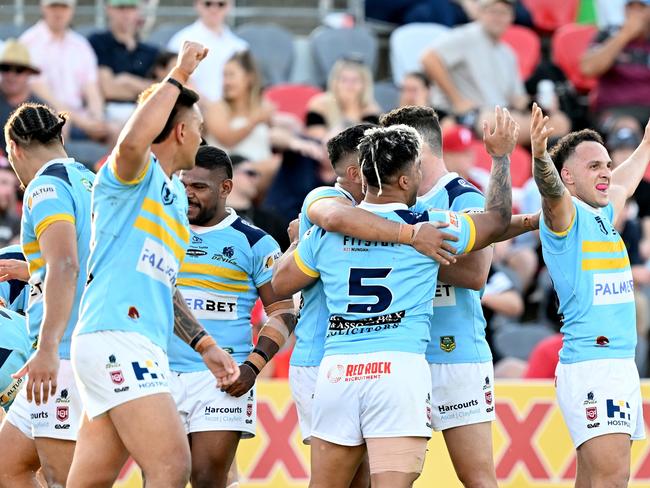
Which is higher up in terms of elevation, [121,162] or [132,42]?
[121,162]

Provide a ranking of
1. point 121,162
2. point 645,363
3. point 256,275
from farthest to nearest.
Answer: point 645,363 < point 256,275 < point 121,162

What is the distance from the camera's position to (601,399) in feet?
25.4

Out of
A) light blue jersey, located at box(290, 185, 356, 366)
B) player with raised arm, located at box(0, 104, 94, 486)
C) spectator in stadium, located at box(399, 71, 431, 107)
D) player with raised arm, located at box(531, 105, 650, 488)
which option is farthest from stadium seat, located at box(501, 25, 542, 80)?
player with raised arm, located at box(0, 104, 94, 486)

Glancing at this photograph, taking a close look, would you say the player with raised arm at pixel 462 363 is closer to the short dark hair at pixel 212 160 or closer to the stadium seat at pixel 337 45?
the short dark hair at pixel 212 160

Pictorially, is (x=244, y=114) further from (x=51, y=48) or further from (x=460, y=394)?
(x=460, y=394)

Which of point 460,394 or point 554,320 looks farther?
point 554,320

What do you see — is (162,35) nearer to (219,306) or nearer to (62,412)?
(219,306)

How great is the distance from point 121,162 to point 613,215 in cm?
349

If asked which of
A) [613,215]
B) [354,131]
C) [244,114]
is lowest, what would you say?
[244,114]

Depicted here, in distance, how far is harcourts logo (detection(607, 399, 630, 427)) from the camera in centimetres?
771

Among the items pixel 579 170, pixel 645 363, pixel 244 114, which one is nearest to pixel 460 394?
pixel 579 170

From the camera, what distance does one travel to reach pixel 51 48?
48.9 feet

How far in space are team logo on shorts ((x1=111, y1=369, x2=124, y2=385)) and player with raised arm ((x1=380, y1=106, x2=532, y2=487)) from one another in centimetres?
211

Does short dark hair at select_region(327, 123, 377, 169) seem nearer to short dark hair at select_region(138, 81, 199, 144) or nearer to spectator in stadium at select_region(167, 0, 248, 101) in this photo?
short dark hair at select_region(138, 81, 199, 144)
